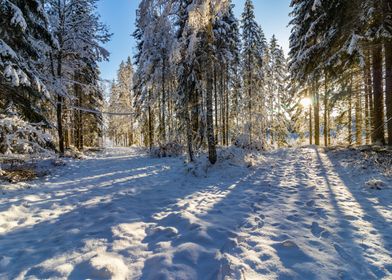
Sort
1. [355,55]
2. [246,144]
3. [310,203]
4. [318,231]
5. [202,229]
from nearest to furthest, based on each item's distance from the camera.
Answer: [318,231]
[202,229]
[310,203]
[355,55]
[246,144]

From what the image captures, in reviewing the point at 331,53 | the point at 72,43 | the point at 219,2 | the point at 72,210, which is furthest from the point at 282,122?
the point at 72,210

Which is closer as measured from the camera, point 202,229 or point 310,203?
point 202,229

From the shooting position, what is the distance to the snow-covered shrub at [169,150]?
16.9 meters

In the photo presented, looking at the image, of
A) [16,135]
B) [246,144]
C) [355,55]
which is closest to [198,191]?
[16,135]

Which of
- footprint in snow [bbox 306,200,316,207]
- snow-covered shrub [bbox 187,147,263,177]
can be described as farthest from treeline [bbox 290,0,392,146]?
snow-covered shrub [bbox 187,147,263,177]

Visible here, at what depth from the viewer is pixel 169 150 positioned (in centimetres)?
1697

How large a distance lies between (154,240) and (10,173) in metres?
7.57

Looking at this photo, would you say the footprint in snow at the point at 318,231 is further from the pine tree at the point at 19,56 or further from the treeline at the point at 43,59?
the pine tree at the point at 19,56

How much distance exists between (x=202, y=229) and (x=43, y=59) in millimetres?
14857

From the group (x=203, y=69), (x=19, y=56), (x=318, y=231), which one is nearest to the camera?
(x=318, y=231)

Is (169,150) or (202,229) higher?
(169,150)

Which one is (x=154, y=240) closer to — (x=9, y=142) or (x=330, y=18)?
(x=9, y=142)

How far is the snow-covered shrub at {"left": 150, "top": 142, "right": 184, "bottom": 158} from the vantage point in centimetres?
1686

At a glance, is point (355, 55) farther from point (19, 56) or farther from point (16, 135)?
point (19, 56)
